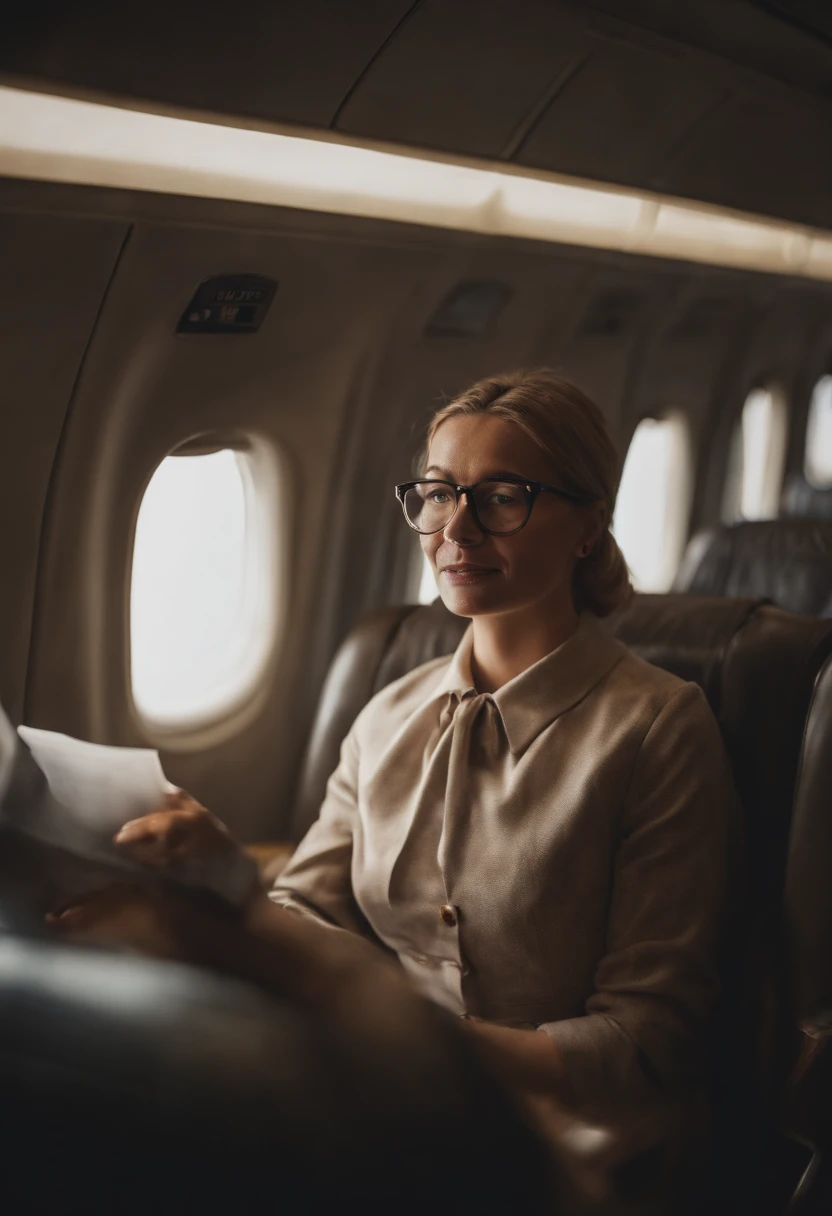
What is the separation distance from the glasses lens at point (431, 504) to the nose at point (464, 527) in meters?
0.02

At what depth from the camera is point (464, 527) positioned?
5.11 ft

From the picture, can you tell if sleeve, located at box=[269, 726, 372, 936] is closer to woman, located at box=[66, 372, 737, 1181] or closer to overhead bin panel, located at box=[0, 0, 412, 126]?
woman, located at box=[66, 372, 737, 1181]

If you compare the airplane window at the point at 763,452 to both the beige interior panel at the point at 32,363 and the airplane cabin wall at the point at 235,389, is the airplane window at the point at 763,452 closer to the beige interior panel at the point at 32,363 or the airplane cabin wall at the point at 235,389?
the airplane cabin wall at the point at 235,389

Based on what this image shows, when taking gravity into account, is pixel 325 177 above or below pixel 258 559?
above

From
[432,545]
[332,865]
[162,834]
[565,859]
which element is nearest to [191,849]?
[162,834]

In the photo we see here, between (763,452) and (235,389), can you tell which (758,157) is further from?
(763,452)

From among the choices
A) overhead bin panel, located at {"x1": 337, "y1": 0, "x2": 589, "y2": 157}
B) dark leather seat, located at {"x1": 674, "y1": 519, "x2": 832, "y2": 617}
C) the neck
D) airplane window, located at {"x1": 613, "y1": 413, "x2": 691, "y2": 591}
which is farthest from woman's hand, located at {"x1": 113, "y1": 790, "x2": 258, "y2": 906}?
airplane window, located at {"x1": 613, "y1": 413, "x2": 691, "y2": 591}

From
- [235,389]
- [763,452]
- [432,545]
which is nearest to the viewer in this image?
[432,545]

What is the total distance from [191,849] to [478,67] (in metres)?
1.49

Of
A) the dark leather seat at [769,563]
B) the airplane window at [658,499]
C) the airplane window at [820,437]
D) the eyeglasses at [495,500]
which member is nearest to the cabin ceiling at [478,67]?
the eyeglasses at [495,500]

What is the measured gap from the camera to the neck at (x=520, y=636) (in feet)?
5.36

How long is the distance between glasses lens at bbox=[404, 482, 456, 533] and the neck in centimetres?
17

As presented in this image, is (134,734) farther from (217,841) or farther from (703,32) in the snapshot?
(703,32)

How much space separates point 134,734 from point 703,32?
4.96 ft
